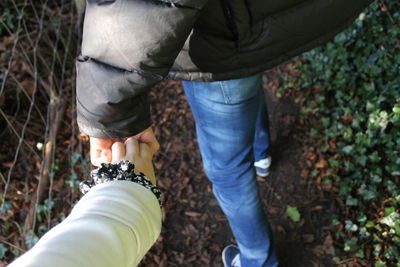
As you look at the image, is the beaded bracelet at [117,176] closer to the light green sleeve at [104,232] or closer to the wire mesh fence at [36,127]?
the light green sleeve at [104,232]

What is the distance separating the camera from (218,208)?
2.42m

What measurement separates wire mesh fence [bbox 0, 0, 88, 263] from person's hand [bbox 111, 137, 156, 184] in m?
1.34

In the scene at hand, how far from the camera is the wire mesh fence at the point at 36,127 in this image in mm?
2439

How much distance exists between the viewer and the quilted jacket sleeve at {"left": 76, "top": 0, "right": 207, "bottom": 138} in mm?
888

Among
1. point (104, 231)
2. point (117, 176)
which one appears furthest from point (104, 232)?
point (117, 176)

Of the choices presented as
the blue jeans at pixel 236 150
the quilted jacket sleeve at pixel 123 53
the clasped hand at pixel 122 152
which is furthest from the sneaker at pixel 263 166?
the quilted jacket sleeve at pixel 123 53

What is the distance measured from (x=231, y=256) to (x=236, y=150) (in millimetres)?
899

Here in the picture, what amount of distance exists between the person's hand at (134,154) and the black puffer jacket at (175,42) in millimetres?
101

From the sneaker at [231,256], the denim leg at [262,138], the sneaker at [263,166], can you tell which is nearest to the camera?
the sneaker at [231,256]

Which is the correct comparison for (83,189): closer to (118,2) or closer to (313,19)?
(118,2)

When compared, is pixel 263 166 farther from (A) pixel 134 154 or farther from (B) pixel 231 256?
(A) pixel 134 154

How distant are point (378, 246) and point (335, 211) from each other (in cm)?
33

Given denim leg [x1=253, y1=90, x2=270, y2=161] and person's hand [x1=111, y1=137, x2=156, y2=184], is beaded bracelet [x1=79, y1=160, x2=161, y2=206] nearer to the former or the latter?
person's hand [x1=111, y1=137, x2=156, y2=184]

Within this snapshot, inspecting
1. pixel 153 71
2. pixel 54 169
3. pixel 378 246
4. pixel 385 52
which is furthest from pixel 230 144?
pixel 54 169
